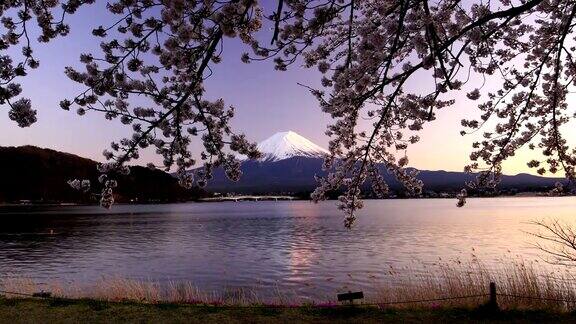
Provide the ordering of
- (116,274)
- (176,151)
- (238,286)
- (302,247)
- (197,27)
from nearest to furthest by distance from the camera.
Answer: (197,27) → (176,151) → (238,286) → (116,274) → (302,247)

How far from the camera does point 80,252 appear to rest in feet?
166

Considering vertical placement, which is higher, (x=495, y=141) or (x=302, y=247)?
(x=495, y=141)

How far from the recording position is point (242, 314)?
13680mm

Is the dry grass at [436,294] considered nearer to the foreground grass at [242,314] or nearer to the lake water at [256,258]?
the foreground grass at [242,314]

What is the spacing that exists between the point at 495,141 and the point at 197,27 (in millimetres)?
6922

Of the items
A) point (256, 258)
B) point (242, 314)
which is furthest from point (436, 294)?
point (256, 258)

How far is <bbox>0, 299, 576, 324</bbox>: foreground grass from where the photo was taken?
12.9 metres

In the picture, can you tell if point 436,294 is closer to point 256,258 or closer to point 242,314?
point 242,314

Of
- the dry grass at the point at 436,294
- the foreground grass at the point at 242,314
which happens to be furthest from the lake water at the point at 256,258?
the foreground grass at the point at 242,314

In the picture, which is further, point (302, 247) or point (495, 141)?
point (302, 247)

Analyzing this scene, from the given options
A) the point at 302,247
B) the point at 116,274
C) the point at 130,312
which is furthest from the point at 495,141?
the point at 302,247

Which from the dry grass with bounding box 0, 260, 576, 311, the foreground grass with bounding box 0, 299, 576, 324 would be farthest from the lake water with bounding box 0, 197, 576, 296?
the foreground grass with bounding box 0, 299, 576, 324

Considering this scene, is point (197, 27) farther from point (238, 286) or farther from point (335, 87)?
point (238, 286)

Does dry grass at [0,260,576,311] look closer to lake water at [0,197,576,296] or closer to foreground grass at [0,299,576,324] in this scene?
foreground grass at [0,299,576,324]
